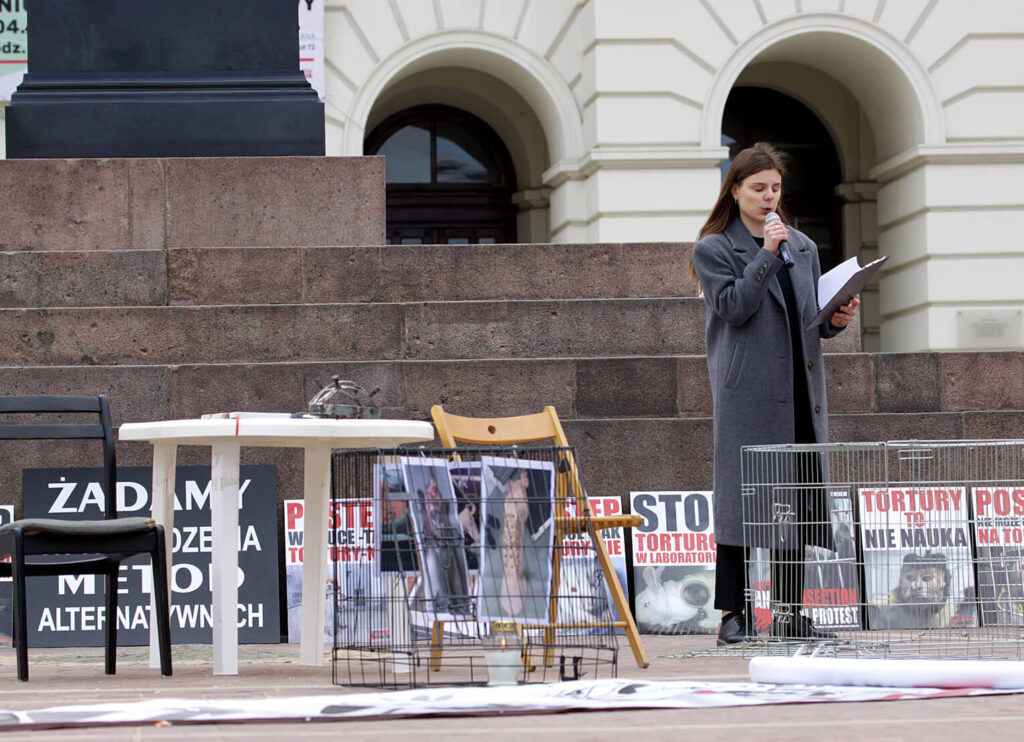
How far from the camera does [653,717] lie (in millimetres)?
4145

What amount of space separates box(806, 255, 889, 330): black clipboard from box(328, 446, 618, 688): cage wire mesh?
1.50 meters

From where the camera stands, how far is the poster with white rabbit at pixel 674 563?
25.3 ft

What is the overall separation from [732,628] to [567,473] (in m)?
1.17

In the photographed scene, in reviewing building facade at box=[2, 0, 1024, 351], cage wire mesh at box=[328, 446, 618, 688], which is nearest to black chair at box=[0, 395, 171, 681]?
cage wire mesh at box=[328, 446, 618, 688]

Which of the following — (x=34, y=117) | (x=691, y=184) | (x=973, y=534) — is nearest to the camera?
(x=973, y=534)

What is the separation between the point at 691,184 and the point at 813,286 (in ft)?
43.9

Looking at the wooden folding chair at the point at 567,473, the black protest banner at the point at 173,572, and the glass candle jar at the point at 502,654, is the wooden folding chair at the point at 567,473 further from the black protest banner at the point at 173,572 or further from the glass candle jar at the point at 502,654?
the black protest banner at the point at 173,572

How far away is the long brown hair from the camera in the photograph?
21.4 feet

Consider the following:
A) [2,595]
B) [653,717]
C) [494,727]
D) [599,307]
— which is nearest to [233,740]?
[494,727]

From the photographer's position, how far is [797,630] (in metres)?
5.84

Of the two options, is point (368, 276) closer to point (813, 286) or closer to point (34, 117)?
point (34, 117)

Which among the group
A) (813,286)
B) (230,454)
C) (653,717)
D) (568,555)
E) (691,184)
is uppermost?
(691,184)

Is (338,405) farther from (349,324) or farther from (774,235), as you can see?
(349,324)

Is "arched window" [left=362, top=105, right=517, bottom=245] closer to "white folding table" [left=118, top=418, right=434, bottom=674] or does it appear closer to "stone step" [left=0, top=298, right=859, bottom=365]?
"stone step" [left=0, top=298, right=859, bottom=365]
